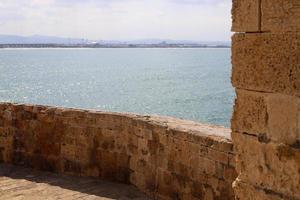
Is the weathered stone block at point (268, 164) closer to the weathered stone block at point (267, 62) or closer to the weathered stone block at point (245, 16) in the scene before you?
the weathered stone block at point (267, 62)

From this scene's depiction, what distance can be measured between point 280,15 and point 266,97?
47cm

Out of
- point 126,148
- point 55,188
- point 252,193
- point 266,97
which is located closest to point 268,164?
point 252,193

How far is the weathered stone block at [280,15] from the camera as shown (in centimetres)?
272

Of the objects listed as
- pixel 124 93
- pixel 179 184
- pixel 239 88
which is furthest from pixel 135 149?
pixel 124 93

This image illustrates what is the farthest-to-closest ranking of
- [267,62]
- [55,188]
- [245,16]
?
[55,188], [245,16], [267,62]

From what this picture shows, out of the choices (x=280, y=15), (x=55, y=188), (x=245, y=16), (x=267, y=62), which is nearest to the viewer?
(x=280, y=15)

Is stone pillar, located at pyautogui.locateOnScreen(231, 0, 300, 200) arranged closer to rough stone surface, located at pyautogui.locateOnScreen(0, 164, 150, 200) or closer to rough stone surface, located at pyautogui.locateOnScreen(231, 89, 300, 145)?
rough stone surface, located at pyautogui.locateOnScreen(231, 89, 300, 145)

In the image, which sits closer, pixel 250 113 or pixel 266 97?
pixel 266 97

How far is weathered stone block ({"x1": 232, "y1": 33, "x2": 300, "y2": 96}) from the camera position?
2.75 metres

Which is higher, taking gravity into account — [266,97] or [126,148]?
[266,97]

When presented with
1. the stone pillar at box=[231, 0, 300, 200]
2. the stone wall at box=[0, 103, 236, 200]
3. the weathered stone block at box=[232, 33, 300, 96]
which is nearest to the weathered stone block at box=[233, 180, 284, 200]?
the stone pillar at box=[231, 0, 300, 200]

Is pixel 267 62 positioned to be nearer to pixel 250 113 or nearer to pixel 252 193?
pixel 250 113

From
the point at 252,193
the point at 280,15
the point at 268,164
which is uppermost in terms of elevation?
the point at 280,15

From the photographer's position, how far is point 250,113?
3041 millimetres
